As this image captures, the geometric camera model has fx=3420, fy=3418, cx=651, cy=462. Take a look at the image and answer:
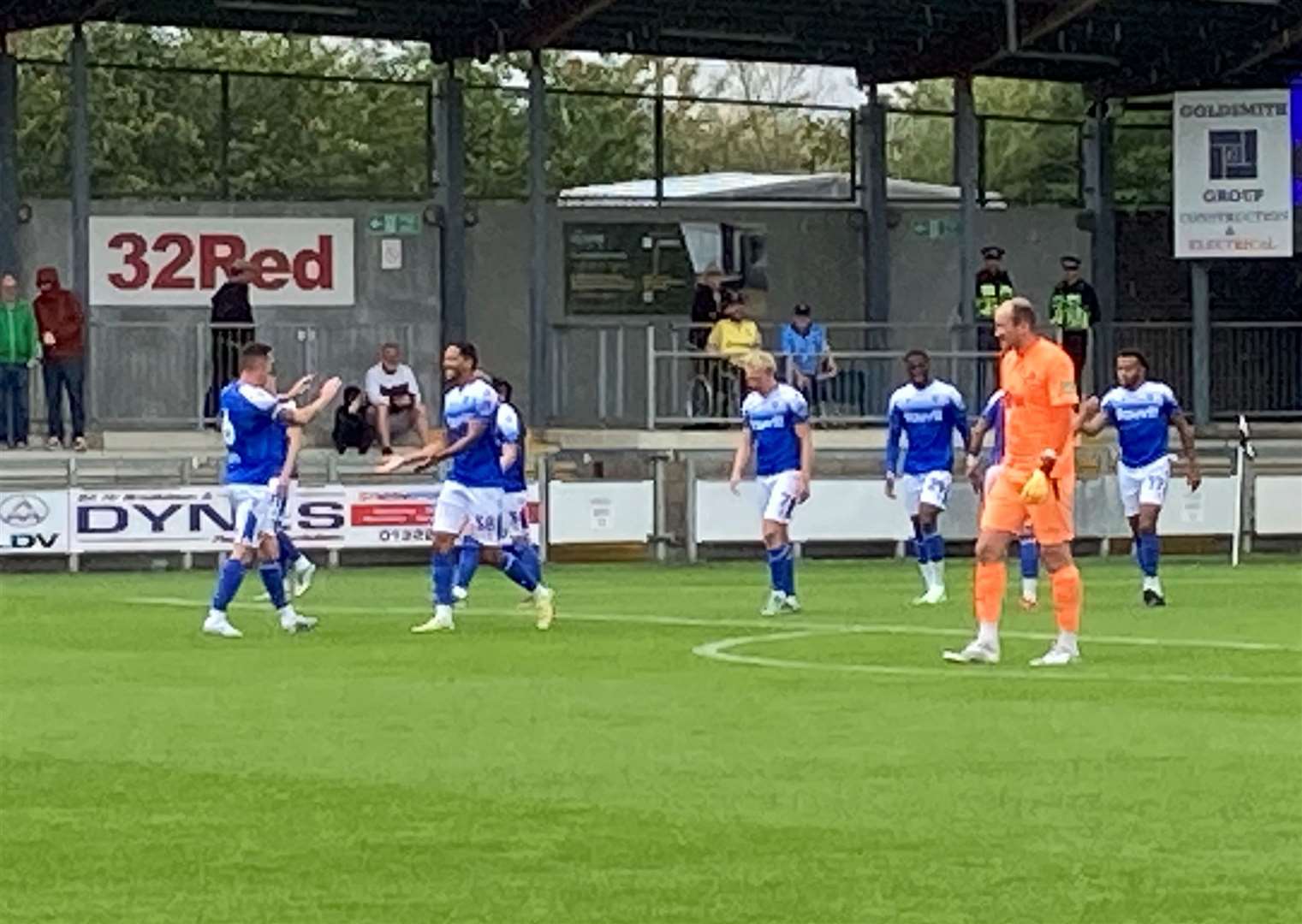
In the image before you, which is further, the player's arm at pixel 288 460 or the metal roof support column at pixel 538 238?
the metal roof support column at pixel 538 238

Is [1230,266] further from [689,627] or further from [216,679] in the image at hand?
[216,679]

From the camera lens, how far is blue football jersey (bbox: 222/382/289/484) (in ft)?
79.6

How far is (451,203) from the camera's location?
4266 cm

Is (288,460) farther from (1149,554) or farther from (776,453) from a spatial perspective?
(1149,554)

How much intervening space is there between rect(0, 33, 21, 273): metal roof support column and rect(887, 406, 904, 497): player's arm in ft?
44.7

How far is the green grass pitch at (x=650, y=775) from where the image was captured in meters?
11.3

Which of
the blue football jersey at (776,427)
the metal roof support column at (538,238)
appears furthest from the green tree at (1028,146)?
the blue football jersey at (776,427)

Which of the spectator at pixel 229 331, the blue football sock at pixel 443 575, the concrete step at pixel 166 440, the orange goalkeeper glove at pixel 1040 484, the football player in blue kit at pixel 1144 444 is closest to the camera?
the orange goalkeeper glove at pixel 1040 484

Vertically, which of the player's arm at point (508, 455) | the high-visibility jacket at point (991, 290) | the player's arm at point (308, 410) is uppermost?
the high-visibility jacket at point (991, 290)

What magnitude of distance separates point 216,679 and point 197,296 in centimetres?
2203

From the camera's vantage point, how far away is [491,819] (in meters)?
13.2

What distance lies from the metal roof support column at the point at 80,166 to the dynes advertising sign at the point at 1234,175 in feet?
45.1

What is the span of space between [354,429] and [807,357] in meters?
5.31

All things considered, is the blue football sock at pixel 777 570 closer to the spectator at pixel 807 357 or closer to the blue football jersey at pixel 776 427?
the blue football jersey at pixel 776 427
